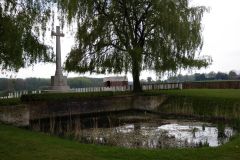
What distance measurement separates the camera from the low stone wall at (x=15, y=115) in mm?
17484

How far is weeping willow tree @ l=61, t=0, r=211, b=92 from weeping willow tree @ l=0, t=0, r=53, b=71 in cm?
688

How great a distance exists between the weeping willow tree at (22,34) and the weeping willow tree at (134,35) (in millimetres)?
6876

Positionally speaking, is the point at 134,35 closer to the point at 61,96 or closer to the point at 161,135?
Answer: the point at 61,96

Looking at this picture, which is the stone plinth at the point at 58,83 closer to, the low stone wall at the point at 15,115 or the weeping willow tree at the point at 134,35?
the weeping willow tree at the point at 134,35

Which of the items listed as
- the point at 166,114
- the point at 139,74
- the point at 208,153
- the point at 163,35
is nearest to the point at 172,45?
the point at 163,35

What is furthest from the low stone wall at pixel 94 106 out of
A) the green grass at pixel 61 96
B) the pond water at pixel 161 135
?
the pond water at pixel 161 135

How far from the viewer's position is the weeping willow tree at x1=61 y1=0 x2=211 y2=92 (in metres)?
25.4

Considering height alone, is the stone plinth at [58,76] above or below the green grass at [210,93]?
above

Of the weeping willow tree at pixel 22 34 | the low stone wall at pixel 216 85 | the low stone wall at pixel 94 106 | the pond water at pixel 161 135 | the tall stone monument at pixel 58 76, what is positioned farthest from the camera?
the low stone wall at pixel 216 85

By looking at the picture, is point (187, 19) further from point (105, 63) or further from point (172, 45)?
point (105, 63)

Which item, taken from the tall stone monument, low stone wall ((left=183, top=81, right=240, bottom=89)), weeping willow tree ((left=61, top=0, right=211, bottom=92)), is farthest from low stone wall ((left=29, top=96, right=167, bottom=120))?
low stone wall ((left=183, top=81, right=240, bottom=89))

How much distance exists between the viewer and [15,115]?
17969 millimetres

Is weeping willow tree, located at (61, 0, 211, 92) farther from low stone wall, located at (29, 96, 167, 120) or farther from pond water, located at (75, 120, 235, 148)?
pond water, located at (75, 120, 235, 148)

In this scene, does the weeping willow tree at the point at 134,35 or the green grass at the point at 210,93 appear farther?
the weeping willow tree at the point at 134,35
